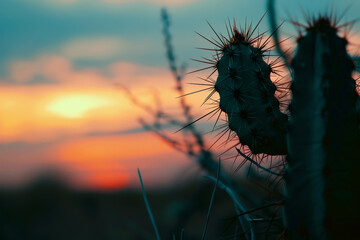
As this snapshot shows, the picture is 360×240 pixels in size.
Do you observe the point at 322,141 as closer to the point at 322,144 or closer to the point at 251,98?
the point at 322,144

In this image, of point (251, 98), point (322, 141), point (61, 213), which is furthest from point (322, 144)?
point (61, 213)

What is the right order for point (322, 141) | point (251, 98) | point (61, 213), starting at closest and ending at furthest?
point (322, 141) < point (251, 98) < point (61, 213)

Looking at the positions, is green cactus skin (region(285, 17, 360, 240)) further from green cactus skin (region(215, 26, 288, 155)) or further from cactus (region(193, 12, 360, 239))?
green cactus skin (region(215, 26, 288, 155))

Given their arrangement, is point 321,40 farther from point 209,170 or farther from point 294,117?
point 209,170

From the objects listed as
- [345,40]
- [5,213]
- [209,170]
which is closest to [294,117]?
[345,40]

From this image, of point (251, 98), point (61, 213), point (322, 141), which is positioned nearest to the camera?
point (322, 141)

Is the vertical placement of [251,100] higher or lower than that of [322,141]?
higher
